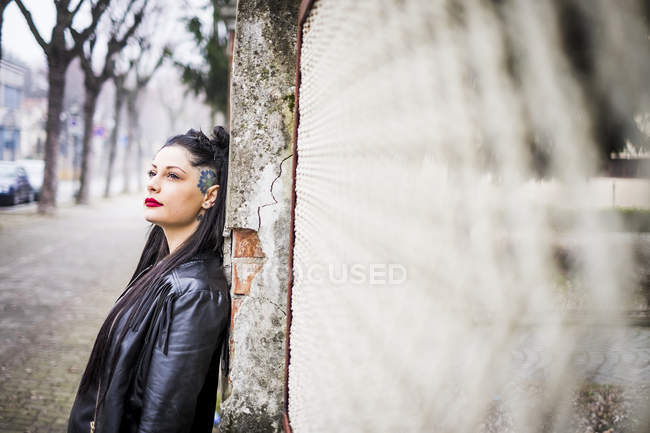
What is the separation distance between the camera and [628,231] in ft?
1.50

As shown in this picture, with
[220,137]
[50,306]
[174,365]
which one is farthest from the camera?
[50,306]

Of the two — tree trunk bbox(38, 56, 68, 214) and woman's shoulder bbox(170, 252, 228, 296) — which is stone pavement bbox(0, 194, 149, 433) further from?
woman's shoulder bbox(170, 252, 228, 296)

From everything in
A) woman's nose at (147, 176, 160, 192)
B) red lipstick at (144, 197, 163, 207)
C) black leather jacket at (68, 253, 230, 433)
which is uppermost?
woman's nose at (147, 176, 160, 192)

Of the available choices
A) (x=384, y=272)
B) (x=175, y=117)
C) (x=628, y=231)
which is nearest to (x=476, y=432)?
(x=384, y=272)

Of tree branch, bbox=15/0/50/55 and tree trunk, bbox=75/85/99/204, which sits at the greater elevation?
tree branch, bbox=15/0/50/55

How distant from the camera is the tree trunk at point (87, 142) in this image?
1728 centimetres

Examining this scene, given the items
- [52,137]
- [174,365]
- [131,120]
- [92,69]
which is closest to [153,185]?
[174,365]

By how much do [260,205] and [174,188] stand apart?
351 mm

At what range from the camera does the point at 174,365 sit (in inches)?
57.1

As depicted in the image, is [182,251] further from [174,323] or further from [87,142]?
[87,142]

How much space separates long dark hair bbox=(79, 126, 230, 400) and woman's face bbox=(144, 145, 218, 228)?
0.12 feet

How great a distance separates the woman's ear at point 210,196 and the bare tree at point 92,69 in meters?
14.7

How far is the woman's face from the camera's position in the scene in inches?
68.5

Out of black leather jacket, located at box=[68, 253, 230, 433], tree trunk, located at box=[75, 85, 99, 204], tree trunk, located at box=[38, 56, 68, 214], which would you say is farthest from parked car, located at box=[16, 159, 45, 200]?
black leather jacket, located at box=[68, 253, 230, 433]
